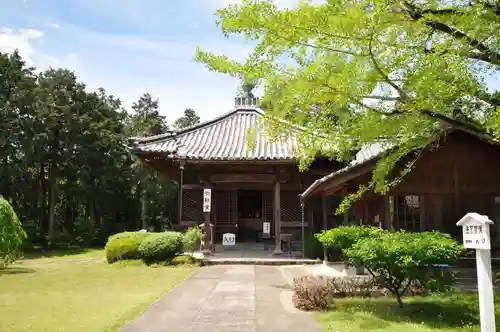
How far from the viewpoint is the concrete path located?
631cm

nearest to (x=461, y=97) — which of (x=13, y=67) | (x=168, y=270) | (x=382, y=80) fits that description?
(x=382, y=80)

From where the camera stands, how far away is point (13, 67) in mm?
27875

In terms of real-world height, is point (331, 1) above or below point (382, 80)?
above

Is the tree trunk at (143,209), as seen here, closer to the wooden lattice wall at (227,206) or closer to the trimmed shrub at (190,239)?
the wooden lattice wall at (227,206)

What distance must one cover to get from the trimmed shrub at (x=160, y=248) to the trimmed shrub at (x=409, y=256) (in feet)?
28.1

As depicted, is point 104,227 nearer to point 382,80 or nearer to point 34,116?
point 34,116

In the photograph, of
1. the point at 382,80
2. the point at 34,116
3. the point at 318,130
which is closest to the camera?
the point at 382,80

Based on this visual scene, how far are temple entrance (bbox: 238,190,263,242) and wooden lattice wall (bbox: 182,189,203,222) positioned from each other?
11.2 feet

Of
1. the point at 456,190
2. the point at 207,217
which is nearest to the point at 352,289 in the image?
the point at 456,190

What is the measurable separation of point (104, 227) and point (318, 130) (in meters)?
27.7

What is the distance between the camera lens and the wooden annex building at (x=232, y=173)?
1624cm

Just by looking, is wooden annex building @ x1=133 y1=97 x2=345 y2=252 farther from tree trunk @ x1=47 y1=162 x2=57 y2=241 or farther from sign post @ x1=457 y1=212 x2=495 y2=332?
tree trunk @ x1=47 y1=162 x2=57 y2=241

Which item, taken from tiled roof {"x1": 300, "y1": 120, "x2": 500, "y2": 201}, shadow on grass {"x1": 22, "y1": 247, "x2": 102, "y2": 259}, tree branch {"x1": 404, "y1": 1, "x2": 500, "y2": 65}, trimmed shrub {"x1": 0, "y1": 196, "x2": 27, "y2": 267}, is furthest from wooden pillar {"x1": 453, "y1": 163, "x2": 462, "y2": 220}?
shadow on grass {"x1": 22, "y1": 247, "x2": 102, "y2": 259}

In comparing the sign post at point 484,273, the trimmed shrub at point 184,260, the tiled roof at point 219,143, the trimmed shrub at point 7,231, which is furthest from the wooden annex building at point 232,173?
the sign post at point 484,273
